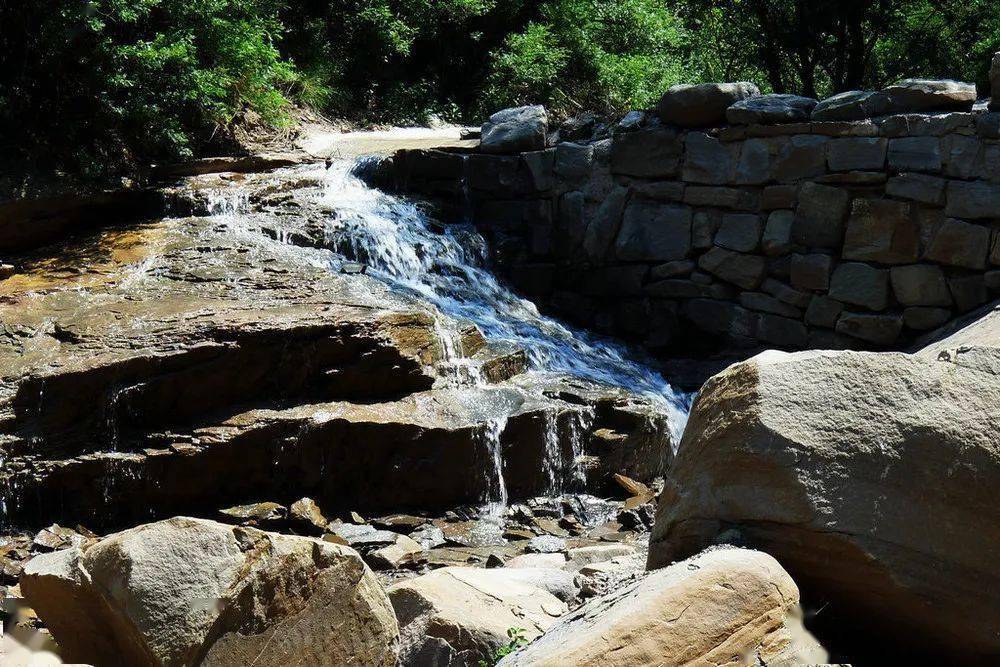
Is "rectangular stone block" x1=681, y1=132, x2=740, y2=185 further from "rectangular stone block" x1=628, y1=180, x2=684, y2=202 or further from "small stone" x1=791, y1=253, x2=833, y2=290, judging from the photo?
"small stone" x1=791, y1=253, x2=833, y2=290

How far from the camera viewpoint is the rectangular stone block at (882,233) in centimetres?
879

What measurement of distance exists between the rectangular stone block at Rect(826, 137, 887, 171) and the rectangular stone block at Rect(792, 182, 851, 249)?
222 millimetres

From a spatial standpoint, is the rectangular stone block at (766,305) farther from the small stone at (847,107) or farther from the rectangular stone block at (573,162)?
the rectangular stone block at (573,162)

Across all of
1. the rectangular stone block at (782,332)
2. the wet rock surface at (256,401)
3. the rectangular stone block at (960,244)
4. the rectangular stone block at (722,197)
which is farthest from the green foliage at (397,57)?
the rectangular stone block at (960,244)

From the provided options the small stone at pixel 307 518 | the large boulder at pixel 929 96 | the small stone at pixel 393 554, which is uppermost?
the large boulder at pixel 929 96

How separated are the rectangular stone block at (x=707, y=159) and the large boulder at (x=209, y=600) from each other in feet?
22.2

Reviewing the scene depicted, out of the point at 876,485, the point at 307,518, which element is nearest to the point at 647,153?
the point at 307,518

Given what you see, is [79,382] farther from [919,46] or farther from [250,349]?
[919,46]

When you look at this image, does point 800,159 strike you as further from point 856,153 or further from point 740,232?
point 740,232

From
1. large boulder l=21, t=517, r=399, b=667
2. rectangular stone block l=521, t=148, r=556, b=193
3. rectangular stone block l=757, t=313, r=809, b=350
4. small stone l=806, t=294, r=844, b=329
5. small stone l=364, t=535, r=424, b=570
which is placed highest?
rectangular stone block l=521, t=148, r=556, b=193

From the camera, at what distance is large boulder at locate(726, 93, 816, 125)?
923 centimetres

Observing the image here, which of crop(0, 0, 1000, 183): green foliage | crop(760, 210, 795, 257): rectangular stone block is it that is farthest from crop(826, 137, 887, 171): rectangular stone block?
crop(0, 0, 1000, 183): green foliage

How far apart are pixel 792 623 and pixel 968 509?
1.99 feet

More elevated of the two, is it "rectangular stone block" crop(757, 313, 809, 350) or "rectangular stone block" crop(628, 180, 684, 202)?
"rectangular stone block" crop(628, 180, 684, 202)
